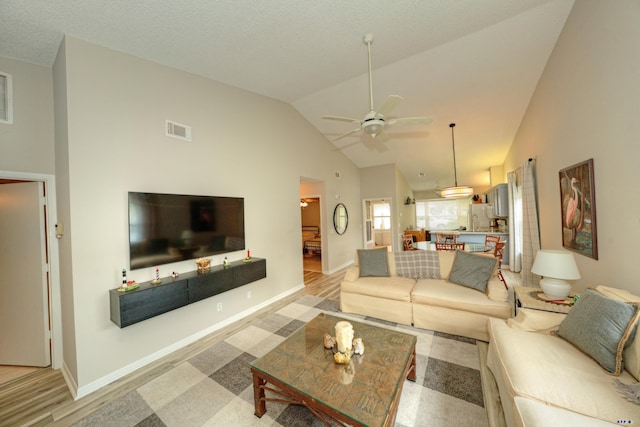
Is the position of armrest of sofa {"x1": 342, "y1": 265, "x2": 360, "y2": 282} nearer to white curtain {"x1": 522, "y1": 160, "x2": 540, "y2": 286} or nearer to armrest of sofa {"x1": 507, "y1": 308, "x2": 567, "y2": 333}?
armrest of sofa {"x1": 507, "y1": 308, "x2": 567, "y2": 333}

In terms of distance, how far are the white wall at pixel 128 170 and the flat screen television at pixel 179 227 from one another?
0.12 m

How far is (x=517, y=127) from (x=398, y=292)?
4538 mm

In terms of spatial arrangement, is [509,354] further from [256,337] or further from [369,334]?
[256,337]

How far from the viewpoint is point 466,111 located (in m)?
4.26

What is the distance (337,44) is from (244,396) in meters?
3.76

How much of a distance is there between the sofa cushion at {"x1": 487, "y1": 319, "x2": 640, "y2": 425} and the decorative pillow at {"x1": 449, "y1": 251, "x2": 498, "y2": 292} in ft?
3.64

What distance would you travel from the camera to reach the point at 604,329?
1463 millimetres

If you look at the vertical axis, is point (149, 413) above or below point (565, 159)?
below

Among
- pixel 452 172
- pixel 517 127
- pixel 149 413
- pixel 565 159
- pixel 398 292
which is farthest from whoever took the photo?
pixel 452 172

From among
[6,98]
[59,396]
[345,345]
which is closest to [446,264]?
[345,345]

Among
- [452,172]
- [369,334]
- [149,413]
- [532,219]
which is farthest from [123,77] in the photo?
[452,172]

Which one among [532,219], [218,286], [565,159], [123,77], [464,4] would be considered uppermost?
[464,4]

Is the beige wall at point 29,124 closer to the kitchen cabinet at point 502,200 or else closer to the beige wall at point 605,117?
the beige wall at point 605,117

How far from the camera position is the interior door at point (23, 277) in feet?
7.90
